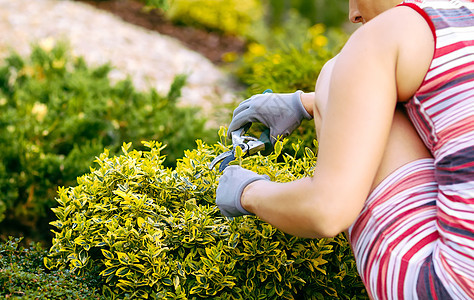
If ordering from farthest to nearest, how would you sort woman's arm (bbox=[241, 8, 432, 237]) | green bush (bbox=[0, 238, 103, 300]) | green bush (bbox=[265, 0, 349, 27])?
1. green bush (bbox=[265, 0, 349, 27])
2. green bush (bbox=[0, 238, 103, 300])
3. woman's arm (bbox=[241, 8, 432, 237])

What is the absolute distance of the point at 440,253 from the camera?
119cm

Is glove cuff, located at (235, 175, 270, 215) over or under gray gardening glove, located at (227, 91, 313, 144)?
under

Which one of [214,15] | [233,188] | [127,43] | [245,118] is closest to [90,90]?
[245,118]

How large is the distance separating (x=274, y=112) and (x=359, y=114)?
0.70m

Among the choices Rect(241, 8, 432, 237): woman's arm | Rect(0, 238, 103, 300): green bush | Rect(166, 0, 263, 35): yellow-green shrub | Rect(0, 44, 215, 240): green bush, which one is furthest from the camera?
Rect(166, 0, 263, 35): yellow-green shrub

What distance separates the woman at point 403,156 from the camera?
114 centimetres

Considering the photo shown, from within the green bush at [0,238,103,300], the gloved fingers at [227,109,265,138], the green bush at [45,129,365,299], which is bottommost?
the green bush at [0,238,103,300]

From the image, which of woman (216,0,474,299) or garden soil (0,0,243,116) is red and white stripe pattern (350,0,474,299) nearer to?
woman (216,0,474,299)

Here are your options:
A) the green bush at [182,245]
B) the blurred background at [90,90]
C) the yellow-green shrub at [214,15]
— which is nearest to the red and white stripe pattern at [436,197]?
the green bush at [182,245]

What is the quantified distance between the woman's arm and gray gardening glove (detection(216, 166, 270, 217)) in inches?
10.6

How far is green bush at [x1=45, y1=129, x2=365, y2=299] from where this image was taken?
1715 millimetres

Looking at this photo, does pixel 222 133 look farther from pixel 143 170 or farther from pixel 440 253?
pixel 440 253

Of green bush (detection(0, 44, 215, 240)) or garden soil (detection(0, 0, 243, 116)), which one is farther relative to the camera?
garden soil (detection(0, 0, 243, 116))

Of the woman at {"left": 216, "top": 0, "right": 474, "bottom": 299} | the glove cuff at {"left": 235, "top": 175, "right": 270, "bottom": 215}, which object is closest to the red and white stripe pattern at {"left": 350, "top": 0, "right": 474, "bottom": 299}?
the woman at {"left": 216, "top": 0, "right": 474, "bottom": 299}
